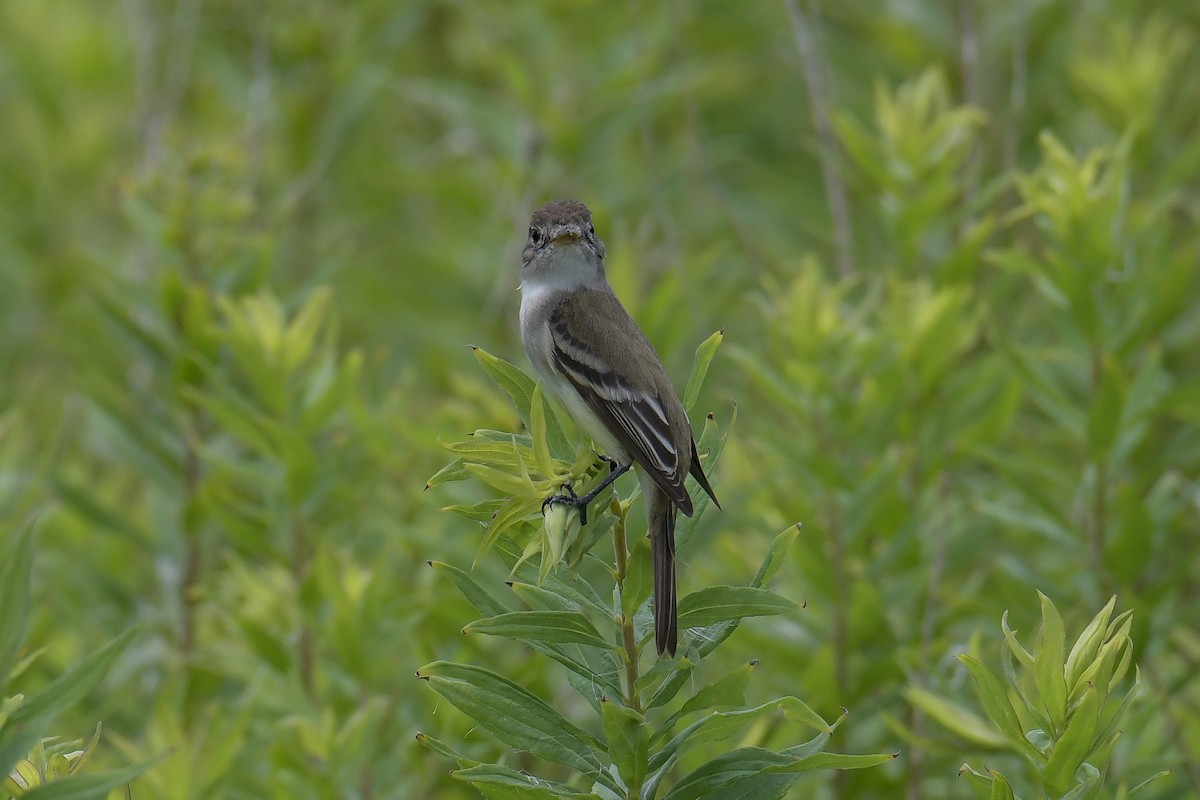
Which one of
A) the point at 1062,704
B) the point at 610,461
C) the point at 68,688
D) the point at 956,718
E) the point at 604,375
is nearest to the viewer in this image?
the point at 68,688

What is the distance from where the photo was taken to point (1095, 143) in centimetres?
455

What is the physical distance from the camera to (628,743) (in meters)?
2.03

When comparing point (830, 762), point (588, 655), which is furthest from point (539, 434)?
point (830, 762)

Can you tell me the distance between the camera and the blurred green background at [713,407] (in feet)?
10.4

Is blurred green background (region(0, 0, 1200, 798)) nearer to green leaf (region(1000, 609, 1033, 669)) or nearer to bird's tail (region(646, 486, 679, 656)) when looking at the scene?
green leaf (region(1000, 609, 1033, 669))

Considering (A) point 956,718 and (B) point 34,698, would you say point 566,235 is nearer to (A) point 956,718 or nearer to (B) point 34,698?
(A) point 956,718

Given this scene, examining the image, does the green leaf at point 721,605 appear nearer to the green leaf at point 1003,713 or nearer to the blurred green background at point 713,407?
the green leaf at point 1003,713

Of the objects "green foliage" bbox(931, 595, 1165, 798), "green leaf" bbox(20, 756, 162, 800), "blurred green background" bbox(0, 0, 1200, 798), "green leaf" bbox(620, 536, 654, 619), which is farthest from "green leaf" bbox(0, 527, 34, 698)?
"green foliage" bbox(931, 595, 1165, 798)

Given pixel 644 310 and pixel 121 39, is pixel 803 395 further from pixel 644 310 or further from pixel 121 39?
pixel 121 39

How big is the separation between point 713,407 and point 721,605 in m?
2.16

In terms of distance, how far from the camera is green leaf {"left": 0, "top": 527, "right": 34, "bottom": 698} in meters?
1.68

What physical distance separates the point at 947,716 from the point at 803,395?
36.8 inches

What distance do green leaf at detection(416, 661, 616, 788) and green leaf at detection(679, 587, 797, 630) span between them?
23 centimetres

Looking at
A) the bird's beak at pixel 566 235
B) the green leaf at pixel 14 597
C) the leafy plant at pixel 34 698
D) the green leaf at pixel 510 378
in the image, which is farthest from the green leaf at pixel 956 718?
the green leaf at pixel 14 597
